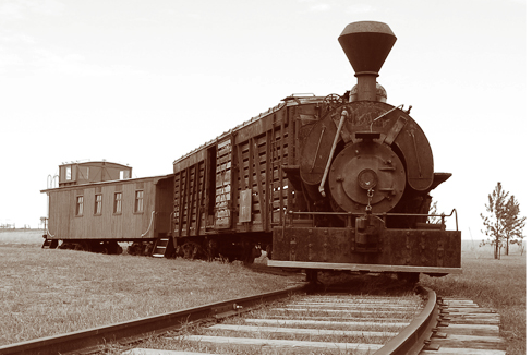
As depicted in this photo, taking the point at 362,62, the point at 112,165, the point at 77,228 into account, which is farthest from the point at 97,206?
the point at 362,62

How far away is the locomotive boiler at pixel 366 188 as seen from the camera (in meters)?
8.35

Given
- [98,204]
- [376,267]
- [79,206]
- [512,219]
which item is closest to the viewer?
[376,267]

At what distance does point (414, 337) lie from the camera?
4.43 metres

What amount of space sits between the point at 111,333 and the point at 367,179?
16.9 ft

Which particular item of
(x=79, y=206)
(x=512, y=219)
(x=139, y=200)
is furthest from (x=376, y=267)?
(x=512, y=219)

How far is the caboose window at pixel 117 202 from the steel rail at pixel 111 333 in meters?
19.2

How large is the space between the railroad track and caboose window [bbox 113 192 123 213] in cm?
1877

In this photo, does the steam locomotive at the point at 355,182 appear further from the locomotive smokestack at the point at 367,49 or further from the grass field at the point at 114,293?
the grass field at the point at 114,293

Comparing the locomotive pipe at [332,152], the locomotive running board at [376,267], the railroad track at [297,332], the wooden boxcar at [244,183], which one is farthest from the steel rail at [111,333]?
the wooden boxcar at [244,183]

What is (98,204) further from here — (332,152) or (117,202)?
(332,152)

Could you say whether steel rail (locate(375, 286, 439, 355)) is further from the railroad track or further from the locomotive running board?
the locomotive running board

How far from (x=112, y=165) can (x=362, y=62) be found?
23247mm

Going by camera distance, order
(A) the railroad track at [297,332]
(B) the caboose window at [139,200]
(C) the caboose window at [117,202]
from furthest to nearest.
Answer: (C) the caboose window at [117,202], (B) the caboose window at [139,200], (A) the railroad track at [297,332]

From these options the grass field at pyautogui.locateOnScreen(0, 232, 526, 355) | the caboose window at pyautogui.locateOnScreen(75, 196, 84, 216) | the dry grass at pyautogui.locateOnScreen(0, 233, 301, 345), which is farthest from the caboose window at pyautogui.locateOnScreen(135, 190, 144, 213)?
the grass field at pyautogui.locateOnScreen(0, 232, 526, 355)
